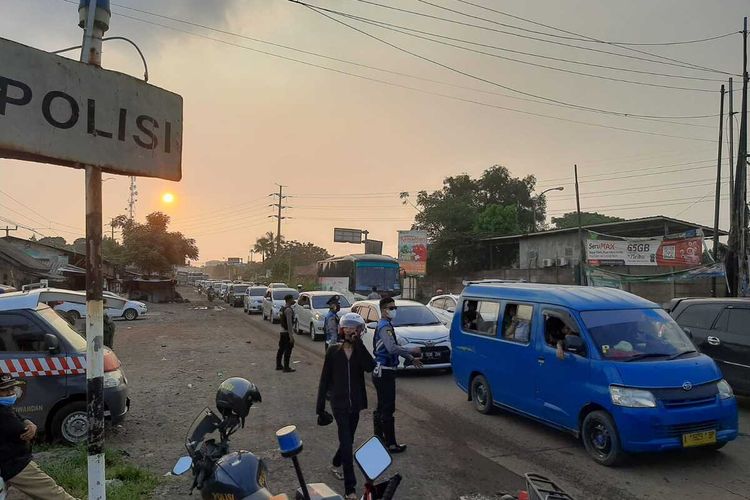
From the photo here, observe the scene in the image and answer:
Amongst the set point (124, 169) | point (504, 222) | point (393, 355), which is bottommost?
point (393, 355)

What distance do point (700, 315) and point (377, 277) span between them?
62.0 feet

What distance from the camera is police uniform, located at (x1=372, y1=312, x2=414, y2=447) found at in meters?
6.35

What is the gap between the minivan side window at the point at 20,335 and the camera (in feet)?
21.2

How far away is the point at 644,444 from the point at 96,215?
555cm

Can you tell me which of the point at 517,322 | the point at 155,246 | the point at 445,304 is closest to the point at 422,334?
the point at 517,322

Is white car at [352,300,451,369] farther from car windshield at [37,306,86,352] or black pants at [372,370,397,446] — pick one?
car windshield at [37,306,86,352]

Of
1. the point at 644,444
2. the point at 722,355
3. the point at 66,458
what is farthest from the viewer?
the point at 722,355

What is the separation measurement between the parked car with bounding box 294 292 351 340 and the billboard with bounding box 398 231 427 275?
Answer: 74.5 feet

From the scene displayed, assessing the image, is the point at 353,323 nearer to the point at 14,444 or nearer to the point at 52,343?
the point at 14,444

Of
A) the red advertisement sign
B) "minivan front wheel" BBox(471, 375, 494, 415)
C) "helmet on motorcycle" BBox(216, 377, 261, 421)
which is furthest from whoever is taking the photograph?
the red advertisement sign

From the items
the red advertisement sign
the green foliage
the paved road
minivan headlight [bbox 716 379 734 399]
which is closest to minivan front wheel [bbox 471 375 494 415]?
the paved road

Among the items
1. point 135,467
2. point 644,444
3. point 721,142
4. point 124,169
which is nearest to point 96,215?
point 124,169

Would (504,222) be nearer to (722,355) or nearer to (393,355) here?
(722,355)

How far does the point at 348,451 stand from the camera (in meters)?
5.07
